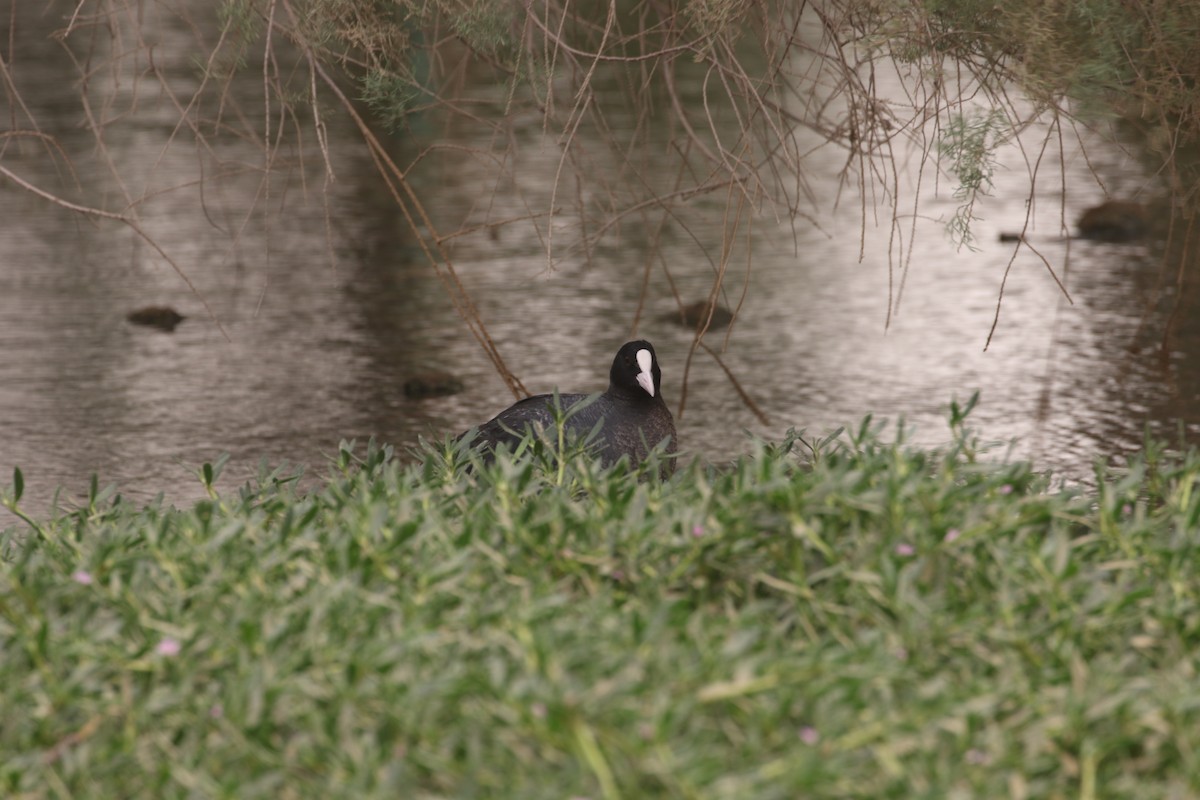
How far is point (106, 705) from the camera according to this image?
266cm

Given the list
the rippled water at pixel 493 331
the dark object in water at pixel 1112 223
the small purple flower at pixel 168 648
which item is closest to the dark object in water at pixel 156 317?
the rippled water at pixel 493 331

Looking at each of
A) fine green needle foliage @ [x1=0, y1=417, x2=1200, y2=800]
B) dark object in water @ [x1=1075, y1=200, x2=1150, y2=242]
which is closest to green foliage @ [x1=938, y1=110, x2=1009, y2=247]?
fine green needle foliage @ [x1=0, y1=417, x2=1200, y2=800]

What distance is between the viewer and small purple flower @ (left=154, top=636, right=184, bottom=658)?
2.71m

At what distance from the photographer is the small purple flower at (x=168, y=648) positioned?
2.71 metres

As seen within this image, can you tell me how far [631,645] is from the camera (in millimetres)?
2684

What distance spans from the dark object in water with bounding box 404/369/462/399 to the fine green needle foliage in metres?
3.71

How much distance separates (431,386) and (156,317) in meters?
2.06

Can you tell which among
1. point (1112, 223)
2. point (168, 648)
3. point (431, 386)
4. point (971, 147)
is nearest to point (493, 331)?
point (431, 386)

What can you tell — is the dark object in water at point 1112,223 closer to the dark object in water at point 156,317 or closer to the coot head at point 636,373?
the dark object in water at point 156,317

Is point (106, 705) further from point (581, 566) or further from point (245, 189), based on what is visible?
point (245, 189)

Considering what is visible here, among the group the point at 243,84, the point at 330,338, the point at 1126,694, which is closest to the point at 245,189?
the point at 330,338

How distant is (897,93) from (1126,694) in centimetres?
1359

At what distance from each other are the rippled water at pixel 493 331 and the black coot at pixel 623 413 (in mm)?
426

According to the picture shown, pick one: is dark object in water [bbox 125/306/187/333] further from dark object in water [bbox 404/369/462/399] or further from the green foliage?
the green foliage
